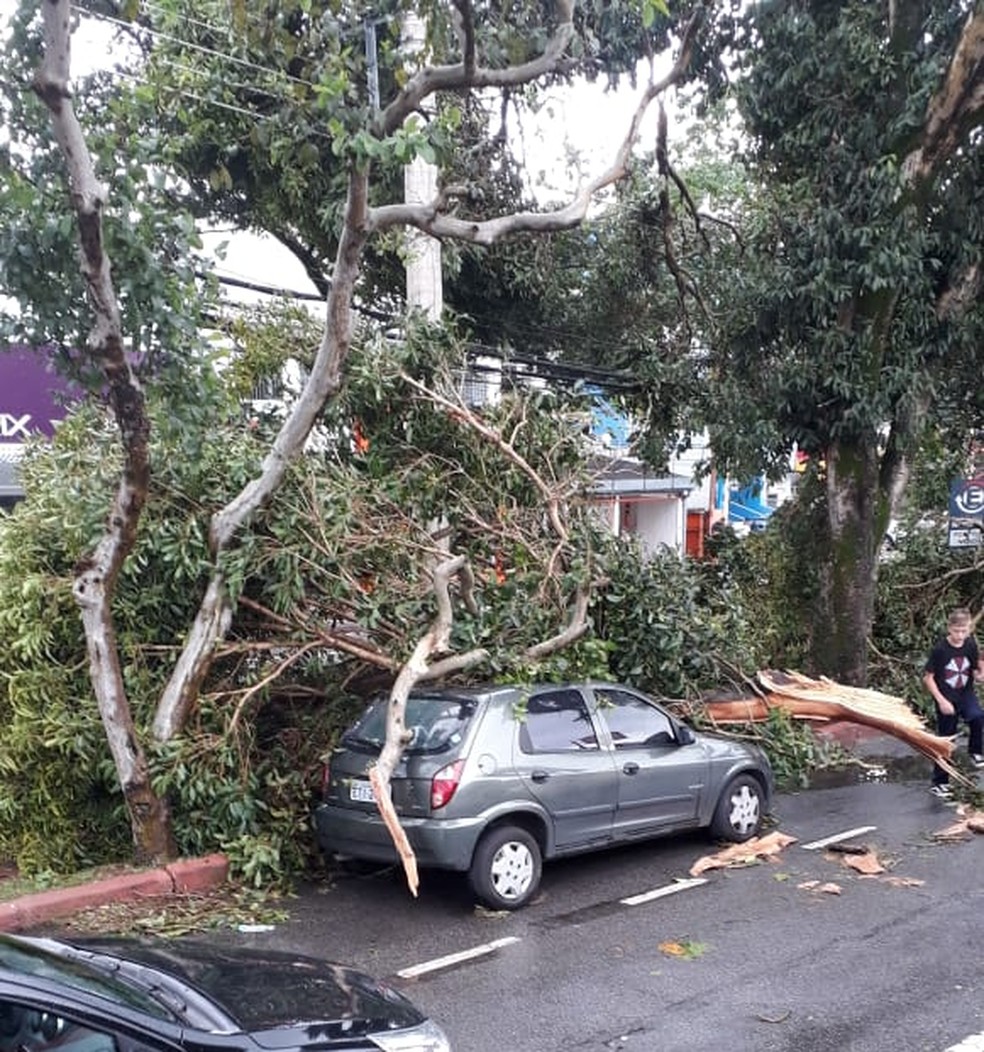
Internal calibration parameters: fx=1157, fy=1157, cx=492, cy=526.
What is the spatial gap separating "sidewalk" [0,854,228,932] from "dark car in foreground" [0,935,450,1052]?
2.93m

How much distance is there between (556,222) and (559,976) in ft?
16.8

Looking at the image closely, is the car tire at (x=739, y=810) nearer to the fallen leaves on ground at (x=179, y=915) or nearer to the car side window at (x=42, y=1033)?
the fallen leaves on ground at (x=179, y=915)

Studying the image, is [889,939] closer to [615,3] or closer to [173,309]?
[173,309]

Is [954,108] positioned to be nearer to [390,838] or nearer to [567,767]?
[567,767]

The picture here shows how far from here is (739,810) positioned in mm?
9445

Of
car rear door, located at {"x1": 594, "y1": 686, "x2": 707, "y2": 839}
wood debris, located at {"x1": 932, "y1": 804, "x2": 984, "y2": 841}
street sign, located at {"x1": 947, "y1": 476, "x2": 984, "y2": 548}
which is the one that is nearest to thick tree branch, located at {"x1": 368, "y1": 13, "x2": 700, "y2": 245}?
car rear door, located at {"x1": 594, "y1": 686, "x2": 707, "y2": 839}

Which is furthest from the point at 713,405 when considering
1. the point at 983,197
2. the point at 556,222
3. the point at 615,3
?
the point at 556,222

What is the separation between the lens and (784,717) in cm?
1054

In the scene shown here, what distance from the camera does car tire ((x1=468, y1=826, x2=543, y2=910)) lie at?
7.67 metres

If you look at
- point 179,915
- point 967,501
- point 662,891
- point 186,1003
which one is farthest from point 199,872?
point 967,501

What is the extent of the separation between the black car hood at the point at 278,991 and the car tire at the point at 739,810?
515cm

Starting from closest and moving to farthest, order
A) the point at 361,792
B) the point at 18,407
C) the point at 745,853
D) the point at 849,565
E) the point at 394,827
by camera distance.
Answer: the point at 394,827
the point at 361,792
the point at 745,853
the point at 849,565
the point at 18,407

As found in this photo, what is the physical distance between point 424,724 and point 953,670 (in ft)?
20.5

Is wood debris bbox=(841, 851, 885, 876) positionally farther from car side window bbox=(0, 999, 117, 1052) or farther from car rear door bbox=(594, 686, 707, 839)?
car side window bbox=(0, 999, 117, 1052)
